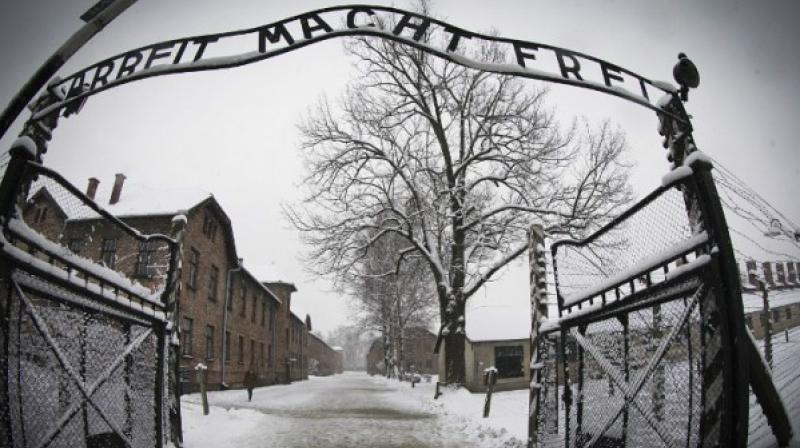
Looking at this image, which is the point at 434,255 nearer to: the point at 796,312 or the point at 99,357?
the point at 796,312

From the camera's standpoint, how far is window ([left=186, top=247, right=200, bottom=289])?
18.4 m

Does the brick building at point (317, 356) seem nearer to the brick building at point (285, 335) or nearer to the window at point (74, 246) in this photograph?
the brick building at point (285, 335)

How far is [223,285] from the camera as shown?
22297mm

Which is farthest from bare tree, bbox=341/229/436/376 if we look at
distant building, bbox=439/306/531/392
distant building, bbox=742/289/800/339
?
distant building, bbox=742/289/800/339

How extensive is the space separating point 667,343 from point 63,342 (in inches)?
163

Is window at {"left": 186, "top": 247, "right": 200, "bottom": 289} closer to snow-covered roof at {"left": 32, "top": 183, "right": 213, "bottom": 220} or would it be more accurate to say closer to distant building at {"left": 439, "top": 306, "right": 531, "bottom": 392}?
snow-covered roof at {"left": 32, "top": 183, "right": 213, "bottom": 220}

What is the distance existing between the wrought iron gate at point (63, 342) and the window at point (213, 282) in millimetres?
17594

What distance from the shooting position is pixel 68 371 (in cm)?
306

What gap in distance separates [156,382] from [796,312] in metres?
8.52

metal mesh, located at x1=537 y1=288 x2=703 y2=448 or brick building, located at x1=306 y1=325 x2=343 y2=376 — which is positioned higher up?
metal mesh, located at x1=537 y1=288 x2=703 y2=448

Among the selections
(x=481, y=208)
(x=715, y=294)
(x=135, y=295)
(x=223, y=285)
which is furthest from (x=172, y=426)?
(x=223, y=285)

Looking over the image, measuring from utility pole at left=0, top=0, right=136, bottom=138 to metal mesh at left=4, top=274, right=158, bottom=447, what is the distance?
1.20 meters

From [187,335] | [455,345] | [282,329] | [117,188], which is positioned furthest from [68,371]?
→ [282,329]

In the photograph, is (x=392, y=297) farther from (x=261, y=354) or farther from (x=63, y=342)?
(x=63, y=342)
